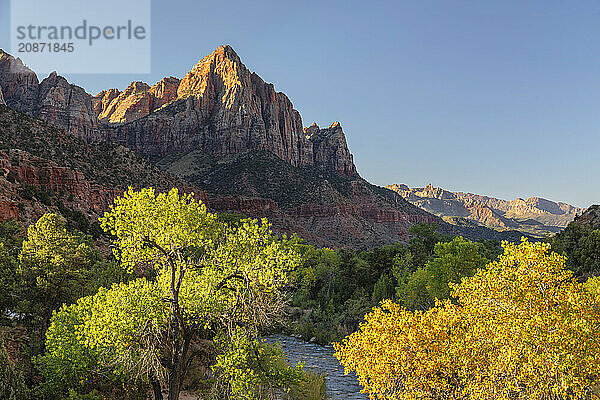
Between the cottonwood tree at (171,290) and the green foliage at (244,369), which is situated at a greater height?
the cottonwood tree at (171,290)

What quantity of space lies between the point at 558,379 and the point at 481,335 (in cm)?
221

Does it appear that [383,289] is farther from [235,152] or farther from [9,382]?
[235,152]

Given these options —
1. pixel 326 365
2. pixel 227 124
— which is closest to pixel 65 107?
pixel 227 124

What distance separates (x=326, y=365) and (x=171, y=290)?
23.2 metres

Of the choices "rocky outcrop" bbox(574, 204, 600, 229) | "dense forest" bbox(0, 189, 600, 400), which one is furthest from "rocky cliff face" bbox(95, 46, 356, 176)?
"dense forest" bbox(0, 189, 600, 400)

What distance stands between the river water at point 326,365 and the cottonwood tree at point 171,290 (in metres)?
11.6

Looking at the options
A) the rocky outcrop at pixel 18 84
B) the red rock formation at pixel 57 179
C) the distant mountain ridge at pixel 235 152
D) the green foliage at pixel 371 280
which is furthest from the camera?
the rocky outcrop at pixel 18 84

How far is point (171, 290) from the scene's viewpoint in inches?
528

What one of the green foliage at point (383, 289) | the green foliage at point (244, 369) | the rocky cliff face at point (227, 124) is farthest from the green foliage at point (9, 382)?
the rocky cliff face at point (227, 124)

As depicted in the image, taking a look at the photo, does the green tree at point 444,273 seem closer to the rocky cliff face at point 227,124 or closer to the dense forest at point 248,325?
the dense forest at point 248,325

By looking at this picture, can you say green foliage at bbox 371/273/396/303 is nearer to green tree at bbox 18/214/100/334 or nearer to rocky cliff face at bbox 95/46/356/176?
green tree at bbox 18/214/100/334

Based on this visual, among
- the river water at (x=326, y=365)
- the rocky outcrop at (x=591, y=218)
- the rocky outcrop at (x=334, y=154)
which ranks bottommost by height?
the river water at (x=326, y=365)

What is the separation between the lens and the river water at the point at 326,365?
2597 cm

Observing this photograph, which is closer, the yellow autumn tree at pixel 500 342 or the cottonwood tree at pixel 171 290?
the yellow autumn tree at pixel 500 342
